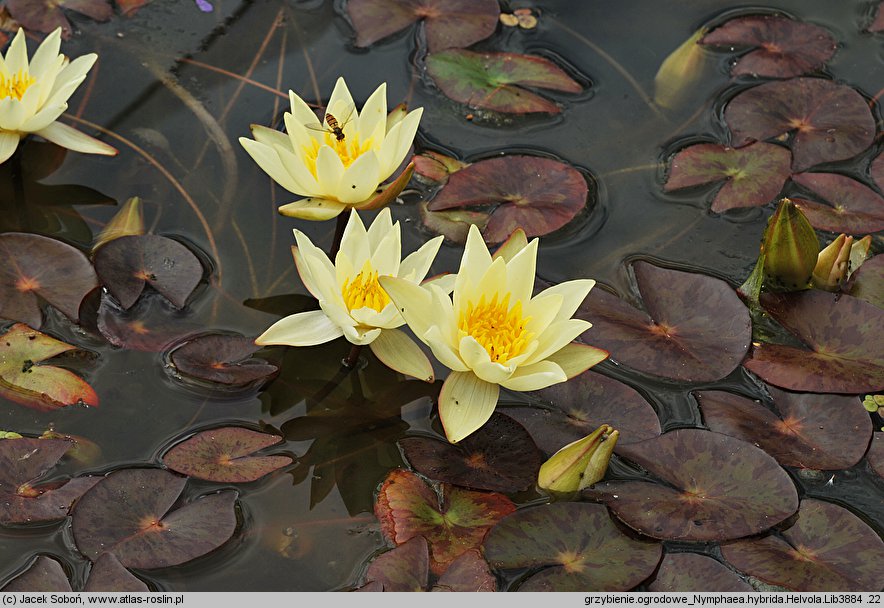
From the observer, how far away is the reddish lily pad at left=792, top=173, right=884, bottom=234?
11.0ft

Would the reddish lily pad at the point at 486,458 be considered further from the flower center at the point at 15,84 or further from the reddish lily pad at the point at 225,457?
the flower center at the point at 15,84

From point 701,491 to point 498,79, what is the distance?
→ 2.04m

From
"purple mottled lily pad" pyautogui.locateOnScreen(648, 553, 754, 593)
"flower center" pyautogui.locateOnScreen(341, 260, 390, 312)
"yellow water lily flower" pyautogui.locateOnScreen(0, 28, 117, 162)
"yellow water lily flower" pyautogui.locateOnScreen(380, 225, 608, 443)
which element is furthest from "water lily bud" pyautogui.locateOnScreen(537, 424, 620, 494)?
"yellow water lily flower" pyautogui.locateOnScreen(0, 28, 117, 162)

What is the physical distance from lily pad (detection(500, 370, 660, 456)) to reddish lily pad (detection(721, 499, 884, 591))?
0.45m

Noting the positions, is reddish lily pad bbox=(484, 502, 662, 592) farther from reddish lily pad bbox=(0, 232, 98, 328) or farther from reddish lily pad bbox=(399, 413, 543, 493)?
reddish lily pad bbox=(0, 232, 98, 328)

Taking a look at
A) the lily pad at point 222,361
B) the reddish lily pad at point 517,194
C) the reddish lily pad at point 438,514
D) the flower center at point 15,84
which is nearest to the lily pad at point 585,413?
the reddish lily pad at point 438,514

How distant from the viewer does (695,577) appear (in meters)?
2.45

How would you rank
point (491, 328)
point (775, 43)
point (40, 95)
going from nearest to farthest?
point (491, 328) < point (40, 95) < point (775, 43)

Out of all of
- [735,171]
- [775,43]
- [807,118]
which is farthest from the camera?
[775,43]

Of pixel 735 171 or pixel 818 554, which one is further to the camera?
pixel 735 171

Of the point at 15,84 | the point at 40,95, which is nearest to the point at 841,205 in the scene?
Result: the point at 40,95

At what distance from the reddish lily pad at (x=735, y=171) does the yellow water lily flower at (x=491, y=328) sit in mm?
1038

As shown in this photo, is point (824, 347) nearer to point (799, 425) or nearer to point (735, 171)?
point (799, 425)
